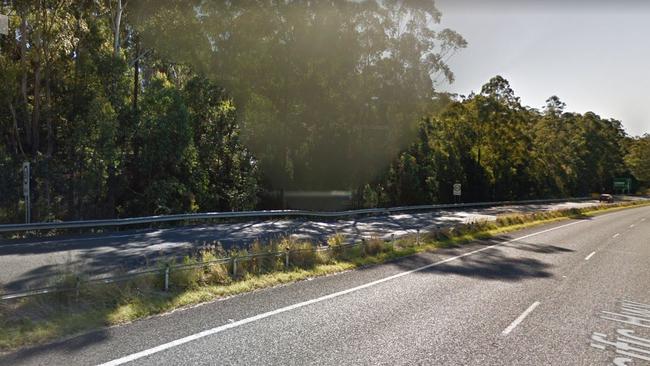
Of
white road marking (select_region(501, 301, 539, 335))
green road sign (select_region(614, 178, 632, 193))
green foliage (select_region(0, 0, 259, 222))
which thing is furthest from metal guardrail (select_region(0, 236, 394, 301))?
green road sign (select_region(614, 178, 632, 193))

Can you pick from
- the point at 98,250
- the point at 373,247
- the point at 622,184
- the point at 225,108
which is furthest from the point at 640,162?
the point at 98,250

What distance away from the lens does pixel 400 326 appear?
705 cm

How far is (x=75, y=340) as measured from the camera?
581cm

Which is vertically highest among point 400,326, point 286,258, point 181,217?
point 181,217

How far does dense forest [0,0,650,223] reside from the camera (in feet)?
69.1

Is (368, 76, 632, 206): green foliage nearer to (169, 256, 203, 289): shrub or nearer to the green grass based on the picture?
the green grass

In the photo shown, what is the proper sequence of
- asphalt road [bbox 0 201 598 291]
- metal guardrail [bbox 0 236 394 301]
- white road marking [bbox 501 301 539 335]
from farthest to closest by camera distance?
1. asphalt road [bbox 0 201 598 291]
2. white road marking [bbox 501 301 539 335]
3. metal guardrail [bbox 0 236 394 301]

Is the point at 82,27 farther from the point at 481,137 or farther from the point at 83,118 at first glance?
the point at 481,137

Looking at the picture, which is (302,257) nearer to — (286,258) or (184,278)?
(286,258)

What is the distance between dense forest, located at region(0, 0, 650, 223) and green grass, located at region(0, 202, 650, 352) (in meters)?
13.0

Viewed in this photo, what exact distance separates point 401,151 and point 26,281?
41.2m

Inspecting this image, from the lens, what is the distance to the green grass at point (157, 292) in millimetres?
6176

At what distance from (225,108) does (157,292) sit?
25.8 metres

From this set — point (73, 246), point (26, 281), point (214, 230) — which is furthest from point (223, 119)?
point (26, 281)
